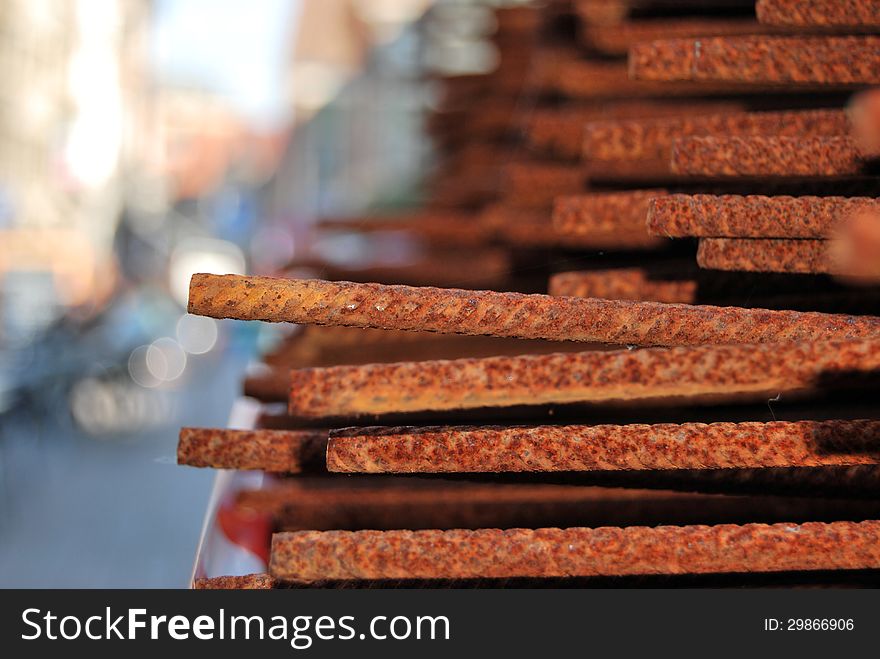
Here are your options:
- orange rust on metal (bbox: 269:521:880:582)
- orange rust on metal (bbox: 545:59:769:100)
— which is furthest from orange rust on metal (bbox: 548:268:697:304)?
orange rust on metal (bbox: 545:59:769:100)

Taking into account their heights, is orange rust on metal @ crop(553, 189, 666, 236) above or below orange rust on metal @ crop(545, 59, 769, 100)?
below

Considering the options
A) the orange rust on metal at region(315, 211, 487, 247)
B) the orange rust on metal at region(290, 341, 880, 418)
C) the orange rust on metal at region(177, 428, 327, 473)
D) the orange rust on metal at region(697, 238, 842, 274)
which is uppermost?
the orange rust on metal at region(315, 211, 487, 247)

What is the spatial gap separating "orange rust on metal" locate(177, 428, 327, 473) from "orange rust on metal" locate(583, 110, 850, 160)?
2.14ft

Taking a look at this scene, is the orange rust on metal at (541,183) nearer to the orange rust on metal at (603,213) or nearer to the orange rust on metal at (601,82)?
the orange rust on metal at (601,82)

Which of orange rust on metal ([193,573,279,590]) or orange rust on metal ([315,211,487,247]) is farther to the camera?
orange rust on metal ([315,211,487,247])

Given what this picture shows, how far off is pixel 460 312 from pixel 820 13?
69 cm

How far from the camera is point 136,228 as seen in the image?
28.2 metres

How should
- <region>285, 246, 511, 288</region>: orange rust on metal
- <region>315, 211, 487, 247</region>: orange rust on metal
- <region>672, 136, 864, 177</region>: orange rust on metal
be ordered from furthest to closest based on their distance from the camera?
<region>315, 211, 487, 247</region>: orange rust on metal, <region>285, 246, 511, 288</region>: orange rust on metal, <region>672, 136, 864, 177</region>: orange rust on metal

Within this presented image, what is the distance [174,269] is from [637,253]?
94.9 ft

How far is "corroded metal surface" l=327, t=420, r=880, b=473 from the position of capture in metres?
1.14

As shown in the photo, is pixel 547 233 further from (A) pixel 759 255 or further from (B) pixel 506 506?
(A) pixel 759 255

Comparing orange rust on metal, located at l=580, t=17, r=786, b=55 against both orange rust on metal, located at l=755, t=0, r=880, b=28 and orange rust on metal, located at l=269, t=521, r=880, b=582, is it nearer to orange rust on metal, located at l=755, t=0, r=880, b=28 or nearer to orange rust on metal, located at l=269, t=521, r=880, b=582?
orange rust on metal, located at l=755, t=0, r=880, b=28
